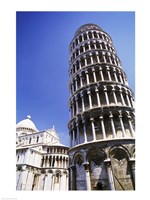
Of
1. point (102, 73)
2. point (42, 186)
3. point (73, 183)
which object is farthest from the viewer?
point (42, 186)

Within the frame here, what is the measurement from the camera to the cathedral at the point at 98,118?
6.68m

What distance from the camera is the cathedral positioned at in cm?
668

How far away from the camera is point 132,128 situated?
762 cm

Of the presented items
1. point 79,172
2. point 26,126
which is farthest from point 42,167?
point 79,172

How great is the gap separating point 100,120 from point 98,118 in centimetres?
29

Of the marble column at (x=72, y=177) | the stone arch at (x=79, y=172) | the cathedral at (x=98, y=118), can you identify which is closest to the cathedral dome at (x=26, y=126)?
the cathedral at (x=98, y=118)

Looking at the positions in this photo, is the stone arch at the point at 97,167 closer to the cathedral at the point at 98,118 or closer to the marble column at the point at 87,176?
the cathedral at the point at 98,118

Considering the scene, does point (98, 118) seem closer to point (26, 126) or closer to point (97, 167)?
point (97, 167)

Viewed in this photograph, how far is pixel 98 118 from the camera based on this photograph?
827 cm
